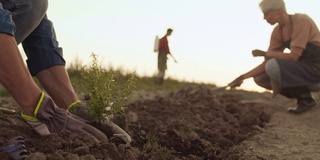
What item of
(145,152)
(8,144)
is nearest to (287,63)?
(145,152)

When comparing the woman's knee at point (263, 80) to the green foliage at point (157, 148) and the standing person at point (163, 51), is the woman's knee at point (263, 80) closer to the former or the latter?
the standing person at point (163, 51)

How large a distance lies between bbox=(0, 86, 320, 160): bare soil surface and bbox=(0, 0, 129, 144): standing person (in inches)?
9.8

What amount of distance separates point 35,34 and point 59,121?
73 centimetres

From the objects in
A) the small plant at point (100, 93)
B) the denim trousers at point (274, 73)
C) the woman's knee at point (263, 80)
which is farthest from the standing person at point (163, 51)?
the small plant at point (100, 93)

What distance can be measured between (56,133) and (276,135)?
2299 millimetres

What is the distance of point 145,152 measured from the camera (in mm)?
2746

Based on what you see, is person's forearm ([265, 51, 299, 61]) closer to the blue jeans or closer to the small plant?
the small plant

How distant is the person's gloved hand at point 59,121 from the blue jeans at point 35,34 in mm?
510

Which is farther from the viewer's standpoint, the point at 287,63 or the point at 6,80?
the point at 287,63

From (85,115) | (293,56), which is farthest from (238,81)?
(85,115)

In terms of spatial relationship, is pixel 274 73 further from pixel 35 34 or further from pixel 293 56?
pixel 35 34

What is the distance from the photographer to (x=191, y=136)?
3432 millimetres

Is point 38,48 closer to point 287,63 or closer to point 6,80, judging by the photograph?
point 6,80

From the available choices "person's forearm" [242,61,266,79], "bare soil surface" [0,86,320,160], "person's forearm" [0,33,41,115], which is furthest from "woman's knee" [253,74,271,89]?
"person's forearm" [0,33,41,115]
